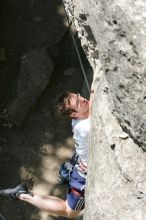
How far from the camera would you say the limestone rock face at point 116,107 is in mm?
2691

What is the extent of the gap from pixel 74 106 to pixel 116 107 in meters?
1.08

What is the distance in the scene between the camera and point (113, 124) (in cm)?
328

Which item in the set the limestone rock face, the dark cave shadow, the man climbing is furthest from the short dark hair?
the dark cave shadow

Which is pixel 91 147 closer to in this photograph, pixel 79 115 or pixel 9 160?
pixel 79 115

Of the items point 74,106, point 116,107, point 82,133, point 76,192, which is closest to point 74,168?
point 76,192

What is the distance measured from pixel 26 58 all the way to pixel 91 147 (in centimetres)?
270

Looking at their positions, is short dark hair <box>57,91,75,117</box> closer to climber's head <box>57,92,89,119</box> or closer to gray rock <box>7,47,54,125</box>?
climber's head <box>57,92,89,119</box>

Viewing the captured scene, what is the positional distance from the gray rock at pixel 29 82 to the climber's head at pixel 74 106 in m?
1.88

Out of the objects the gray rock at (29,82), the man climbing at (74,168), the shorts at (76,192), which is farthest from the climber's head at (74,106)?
the gray rock at (29,82)

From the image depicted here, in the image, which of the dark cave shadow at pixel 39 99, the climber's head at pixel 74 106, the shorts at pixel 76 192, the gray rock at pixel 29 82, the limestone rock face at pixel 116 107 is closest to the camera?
the limestone rock face at pixel 116 107

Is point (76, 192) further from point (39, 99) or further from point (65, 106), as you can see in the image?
point (39, 99)

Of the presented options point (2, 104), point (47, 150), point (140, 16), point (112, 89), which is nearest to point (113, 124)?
point (112, 89)

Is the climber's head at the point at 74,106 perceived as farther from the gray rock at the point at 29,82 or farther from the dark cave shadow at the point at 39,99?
the gray rock at the point at 29,82

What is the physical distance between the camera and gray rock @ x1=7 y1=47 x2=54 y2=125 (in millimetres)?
5973
